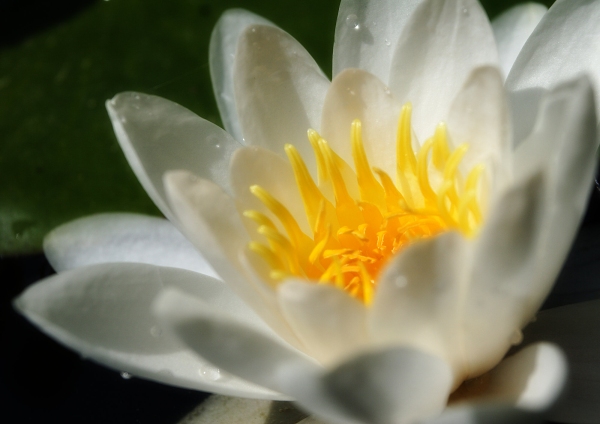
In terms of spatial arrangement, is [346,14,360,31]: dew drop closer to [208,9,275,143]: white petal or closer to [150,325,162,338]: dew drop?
[208,9,275,143]: white petal

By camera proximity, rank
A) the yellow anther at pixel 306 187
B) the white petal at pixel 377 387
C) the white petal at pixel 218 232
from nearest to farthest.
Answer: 1. the white petal at pixel 377 387
2. the white petal at pixel 218 232
3. the yellow anther at pixel 306 187

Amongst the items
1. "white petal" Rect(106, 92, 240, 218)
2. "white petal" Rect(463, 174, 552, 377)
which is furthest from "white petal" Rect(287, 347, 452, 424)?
"white petal" Rect(106, 92, 240, 218)

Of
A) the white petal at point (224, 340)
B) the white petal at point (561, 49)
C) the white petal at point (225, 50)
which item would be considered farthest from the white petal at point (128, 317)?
the white petal at point (561, 49)

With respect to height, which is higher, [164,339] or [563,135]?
[563,135]

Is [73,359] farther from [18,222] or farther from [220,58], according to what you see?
[220,58]

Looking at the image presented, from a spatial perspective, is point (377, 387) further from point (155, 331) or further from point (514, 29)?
point (514, 29)

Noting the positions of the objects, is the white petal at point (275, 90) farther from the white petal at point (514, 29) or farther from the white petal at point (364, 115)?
the white petal at point (514, 29)

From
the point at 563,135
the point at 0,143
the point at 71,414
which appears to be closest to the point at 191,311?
the point at 563,135
